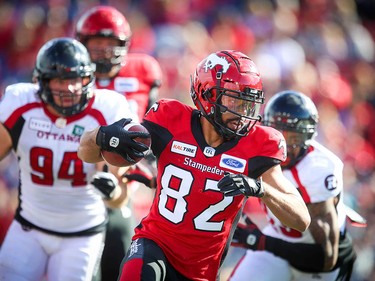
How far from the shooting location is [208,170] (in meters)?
4.22

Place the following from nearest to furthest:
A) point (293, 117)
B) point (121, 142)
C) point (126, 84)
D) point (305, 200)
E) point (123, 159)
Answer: point (121, 142), point (123, 159), point (305, 200), point (293, 117), point (126, 84)

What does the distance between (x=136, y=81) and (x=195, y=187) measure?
2.56m

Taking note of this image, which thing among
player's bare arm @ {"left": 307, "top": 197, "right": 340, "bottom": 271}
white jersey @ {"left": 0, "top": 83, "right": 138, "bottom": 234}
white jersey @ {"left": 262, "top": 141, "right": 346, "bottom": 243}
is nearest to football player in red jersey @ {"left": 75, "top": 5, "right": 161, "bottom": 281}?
white jersey @ {"left": 0, "top": 83, "right": 138, "bottom": 234}

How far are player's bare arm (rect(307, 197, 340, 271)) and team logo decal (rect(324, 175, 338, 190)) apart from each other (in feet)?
0.27

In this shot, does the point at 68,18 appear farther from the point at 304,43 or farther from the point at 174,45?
the point at 304,43

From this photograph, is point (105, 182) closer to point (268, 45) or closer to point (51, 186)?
point (51, 186)

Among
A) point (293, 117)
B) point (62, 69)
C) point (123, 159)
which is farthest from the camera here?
point (293, 117)

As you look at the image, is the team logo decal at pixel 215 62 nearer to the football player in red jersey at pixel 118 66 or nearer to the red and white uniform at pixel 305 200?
the red and white uniform at pixel 305 200

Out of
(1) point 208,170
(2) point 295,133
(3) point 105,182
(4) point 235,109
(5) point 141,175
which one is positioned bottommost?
(5) point 141,175

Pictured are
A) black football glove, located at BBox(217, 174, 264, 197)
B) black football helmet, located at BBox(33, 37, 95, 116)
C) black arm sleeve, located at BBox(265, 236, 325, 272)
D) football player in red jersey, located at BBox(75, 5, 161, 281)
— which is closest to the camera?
black football glove, located at BBox(217, 174, 264, 197)

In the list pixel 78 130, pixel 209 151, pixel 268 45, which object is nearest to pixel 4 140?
pixel 78 130

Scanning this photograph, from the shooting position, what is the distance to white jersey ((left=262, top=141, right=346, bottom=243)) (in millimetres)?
5230

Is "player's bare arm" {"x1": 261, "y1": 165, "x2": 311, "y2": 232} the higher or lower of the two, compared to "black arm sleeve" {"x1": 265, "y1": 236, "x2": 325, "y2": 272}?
higher

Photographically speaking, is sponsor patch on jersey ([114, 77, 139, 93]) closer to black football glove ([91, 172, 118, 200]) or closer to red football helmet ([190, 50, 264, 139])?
black football glove ([91, 172, 118, 200])
